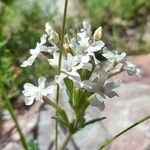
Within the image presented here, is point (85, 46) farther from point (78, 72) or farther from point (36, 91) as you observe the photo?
point (36, 91)

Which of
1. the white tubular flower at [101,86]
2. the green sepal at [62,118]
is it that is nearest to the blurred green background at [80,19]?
the green sepal at [62,118]

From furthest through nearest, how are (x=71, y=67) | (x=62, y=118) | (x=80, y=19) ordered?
(x=80, y=19) < (x=62, y=118) < (x=71, y=67)

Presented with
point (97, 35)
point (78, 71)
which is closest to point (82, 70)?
point (78, 71)

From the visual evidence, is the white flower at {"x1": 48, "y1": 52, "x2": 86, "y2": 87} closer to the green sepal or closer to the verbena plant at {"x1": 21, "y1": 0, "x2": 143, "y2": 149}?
the verbena plant at {"x1": 21, "y1": 0, "x2": 143, "y2": 149}

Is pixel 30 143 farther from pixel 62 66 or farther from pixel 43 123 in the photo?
pixel 43 123

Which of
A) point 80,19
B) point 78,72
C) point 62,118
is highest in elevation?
point 80,19
